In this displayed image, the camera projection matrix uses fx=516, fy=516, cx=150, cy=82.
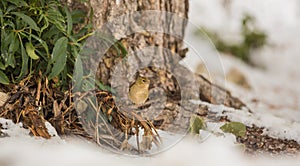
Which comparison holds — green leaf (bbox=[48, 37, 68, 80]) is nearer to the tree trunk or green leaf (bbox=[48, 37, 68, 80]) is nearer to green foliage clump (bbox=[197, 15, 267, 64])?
the tree trunk

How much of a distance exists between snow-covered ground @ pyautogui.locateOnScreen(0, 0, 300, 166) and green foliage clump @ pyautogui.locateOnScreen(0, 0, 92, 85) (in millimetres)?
192

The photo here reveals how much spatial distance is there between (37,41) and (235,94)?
121 cm

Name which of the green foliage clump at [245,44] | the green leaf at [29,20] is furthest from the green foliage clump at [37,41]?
the green foliage clump at [245,44]

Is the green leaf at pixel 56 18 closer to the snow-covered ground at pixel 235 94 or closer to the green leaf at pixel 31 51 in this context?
the green leaf at pixel 31 51

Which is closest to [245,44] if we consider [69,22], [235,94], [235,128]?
[235,94]

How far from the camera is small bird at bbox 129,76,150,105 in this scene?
5.54 ft

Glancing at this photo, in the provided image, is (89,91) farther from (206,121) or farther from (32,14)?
(206,121)

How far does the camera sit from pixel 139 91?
1699 millimetres

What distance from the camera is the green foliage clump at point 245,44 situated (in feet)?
12.6

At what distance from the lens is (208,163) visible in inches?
55.4

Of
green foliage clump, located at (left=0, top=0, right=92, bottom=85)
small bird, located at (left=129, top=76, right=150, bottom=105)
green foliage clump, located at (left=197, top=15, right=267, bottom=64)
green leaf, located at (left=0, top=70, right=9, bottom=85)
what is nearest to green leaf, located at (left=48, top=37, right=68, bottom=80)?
green foliage clump, located at (left=0, top=0, right=92, bottom=85)

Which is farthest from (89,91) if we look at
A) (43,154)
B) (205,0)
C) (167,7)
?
(205,0)

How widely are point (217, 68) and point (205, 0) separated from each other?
1.99 m

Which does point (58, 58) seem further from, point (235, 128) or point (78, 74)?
point (235, 128)
